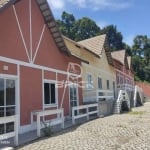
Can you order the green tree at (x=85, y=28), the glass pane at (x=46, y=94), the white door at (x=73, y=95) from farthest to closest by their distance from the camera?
the green tree at (x=85, y=28) < the white door at (x=73, y=95) < the glass pane at (x=46, y=94)

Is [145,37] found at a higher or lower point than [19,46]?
higher

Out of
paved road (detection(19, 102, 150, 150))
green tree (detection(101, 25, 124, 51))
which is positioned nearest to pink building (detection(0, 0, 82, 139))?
paved road (detection(19, 102, 150, 150))

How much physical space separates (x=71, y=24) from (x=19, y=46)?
59050mm

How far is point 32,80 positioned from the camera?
14.4 metres

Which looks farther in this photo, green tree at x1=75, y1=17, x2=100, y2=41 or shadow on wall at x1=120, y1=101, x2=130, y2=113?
green tree at x1=75, y1=17, x2=100, y2=41

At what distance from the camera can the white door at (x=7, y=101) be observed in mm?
12016

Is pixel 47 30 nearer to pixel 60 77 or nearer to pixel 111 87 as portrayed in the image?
pixel 60 77

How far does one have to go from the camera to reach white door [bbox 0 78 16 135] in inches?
473

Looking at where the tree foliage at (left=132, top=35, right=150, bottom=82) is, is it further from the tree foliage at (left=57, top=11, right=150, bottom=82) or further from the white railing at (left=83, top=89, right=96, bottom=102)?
the white railing at (left=83, top=89, right=96, bottom=102)

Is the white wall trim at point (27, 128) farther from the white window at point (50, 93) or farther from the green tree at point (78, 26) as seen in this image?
the green tree at point (78, 26)

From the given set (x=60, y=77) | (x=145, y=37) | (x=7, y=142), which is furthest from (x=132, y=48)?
(x=7, y=142)

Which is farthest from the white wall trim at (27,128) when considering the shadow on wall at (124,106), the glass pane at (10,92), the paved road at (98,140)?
the shadow on wall at (124,106)

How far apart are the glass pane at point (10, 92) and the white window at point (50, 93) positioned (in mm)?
3190

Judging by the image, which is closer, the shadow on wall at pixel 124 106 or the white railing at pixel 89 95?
the white railing at pixel 89 95
